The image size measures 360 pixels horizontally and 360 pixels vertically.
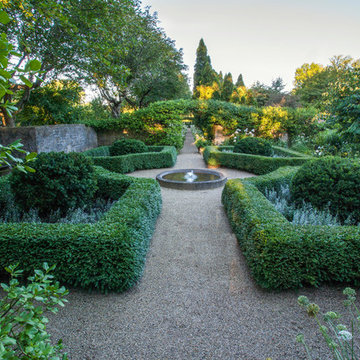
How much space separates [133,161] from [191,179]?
294cm

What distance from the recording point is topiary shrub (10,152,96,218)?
3748 millimetres

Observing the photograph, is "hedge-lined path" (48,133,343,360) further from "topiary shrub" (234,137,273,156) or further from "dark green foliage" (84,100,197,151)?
"dark green foliage" (84,100,197,151)

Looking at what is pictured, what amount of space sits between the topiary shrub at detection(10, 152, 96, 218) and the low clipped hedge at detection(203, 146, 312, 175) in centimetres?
590

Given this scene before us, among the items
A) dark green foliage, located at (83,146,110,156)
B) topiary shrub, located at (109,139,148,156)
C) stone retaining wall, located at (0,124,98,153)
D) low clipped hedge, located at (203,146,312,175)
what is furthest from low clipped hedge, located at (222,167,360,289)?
topiary shrub, located at (109,139,148,156)

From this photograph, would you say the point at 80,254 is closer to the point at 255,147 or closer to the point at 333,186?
the point at 333,186

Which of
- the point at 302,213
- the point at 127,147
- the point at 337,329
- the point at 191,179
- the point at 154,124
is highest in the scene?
the point at 154,124

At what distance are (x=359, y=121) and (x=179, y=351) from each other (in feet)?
14.2

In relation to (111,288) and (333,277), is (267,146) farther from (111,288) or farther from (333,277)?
(111,288)

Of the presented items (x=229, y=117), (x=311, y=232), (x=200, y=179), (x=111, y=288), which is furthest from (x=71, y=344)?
(x=229, y=117)

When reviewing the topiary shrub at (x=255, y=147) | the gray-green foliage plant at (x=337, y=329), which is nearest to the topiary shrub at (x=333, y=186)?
the gray-green foliage plant at (x=337, y=329)

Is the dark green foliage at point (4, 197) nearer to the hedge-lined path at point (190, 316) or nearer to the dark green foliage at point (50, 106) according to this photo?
the hedge-lined path at point (190, 316)

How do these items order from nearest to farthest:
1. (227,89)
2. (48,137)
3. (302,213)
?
1. (302,213)
2. (48,137)
3. (227,89)

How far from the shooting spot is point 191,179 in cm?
733

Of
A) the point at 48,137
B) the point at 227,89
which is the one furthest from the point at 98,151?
the point at 227,89
